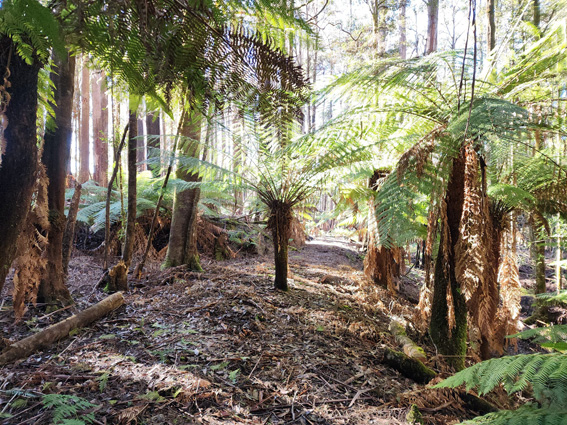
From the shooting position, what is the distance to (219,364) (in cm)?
210

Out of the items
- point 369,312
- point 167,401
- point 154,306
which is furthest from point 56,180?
point 369,312

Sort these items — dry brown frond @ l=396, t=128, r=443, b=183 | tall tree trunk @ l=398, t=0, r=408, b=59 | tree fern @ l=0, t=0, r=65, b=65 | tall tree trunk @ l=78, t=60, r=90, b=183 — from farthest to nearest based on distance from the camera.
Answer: tall tree trunk @ l=398, t=0, r=408, b=59 → tall tree trunk @ l=78, t=60, r=90, b=183 → dry brown frond @ l=396, t=128, r=443, b=183 → tree fern @ l=0, t=0, r=65, b=65

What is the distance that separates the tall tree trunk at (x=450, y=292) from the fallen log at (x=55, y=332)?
2980mm

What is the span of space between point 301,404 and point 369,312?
7.03 feet

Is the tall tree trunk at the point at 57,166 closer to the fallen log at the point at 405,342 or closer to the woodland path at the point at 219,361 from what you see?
the woodland path at the point at 219,361

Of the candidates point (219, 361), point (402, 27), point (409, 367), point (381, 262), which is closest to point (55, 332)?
point (219, 361)

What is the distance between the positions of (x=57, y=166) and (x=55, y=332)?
139 cm

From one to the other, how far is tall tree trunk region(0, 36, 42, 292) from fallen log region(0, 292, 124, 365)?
0.99m

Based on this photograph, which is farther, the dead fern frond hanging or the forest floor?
the dead fern frond hanging

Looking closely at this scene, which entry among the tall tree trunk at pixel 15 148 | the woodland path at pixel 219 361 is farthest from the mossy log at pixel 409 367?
the tall tree trunk at pixel 15 148

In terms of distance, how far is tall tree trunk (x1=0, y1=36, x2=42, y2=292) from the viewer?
1.20m

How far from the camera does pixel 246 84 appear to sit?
1207mm

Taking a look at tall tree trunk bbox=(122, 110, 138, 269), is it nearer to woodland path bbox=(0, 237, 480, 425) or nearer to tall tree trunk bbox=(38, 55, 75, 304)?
woodland path bbox=(0, 237, 480, 425)

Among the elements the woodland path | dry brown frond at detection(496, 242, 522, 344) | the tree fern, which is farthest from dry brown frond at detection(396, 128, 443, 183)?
the tree fern
